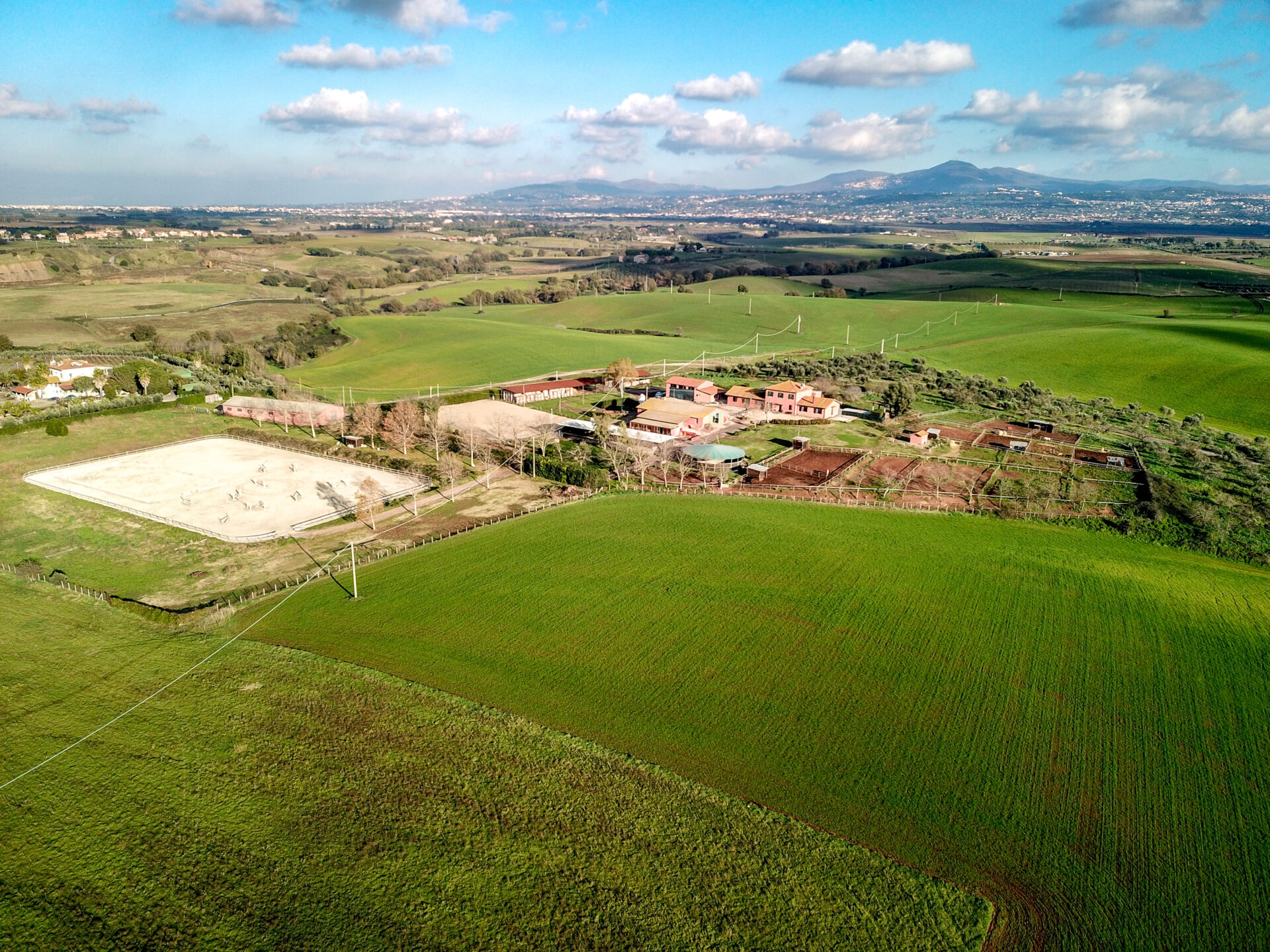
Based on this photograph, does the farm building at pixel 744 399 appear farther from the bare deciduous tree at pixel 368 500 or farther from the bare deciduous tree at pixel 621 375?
the bare deciduous tree at pixel 368 500

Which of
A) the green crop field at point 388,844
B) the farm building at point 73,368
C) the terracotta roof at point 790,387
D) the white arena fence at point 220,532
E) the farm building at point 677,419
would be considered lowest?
the green crop field at point 388,844

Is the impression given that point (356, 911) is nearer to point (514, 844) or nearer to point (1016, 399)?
point (514, 844)

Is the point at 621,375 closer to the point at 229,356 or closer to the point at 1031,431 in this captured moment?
the point at 1031,431

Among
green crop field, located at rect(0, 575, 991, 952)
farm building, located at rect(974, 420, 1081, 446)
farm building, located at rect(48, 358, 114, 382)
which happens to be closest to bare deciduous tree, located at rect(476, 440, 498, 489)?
green crop field, located at rect(0, 575, 991, 952)

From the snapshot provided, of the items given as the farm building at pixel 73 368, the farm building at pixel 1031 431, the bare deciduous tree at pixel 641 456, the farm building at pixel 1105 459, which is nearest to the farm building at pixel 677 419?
the bare deciduous tree at pixel 641 456

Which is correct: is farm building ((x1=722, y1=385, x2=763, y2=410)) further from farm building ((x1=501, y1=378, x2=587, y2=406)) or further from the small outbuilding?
farm building ((x1=501, y1=378, x2=587, y2=406))

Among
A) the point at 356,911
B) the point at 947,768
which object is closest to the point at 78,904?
the point at 356,911
